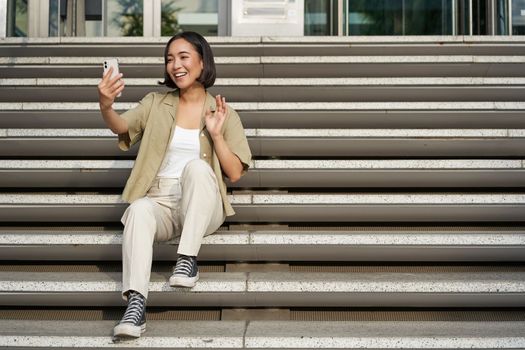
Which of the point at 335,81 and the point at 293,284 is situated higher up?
the point at 335,81

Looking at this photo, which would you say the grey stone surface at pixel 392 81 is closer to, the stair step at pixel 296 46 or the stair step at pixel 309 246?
the stair step at pixel 296 46

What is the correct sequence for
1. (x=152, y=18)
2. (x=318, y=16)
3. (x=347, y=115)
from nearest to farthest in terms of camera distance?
(x=347, y=115)
(x=152, y=18)
(x=318, y=16)

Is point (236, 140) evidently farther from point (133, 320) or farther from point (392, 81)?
point (392, 81)

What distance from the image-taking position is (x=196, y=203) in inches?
115

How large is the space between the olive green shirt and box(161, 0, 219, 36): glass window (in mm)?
6760

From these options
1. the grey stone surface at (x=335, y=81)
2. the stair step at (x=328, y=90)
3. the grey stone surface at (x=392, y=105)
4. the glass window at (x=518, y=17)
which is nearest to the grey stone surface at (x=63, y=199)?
the grey stone surface at (x=392, y=105)

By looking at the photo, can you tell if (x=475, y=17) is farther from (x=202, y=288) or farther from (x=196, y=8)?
(x=202, y=288)

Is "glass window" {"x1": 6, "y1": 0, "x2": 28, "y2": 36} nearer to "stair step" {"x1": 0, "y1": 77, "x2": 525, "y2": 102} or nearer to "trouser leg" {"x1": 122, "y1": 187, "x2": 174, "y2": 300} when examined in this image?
"stair step" {"x1": 0, "y1": 77, "x2": 525, "y2": 102}

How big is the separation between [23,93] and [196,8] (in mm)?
5464

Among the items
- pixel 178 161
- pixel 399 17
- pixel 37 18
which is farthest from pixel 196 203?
pixel 399 17

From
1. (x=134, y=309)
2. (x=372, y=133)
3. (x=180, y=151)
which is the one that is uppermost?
(x=372, y=133)

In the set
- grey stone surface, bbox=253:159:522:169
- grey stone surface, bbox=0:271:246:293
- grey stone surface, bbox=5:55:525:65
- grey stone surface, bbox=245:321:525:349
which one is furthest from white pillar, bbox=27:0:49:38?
grey stone surface, bbox=245:321:525:349

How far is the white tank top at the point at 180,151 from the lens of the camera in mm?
3240

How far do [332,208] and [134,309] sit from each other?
1184 millimetres
